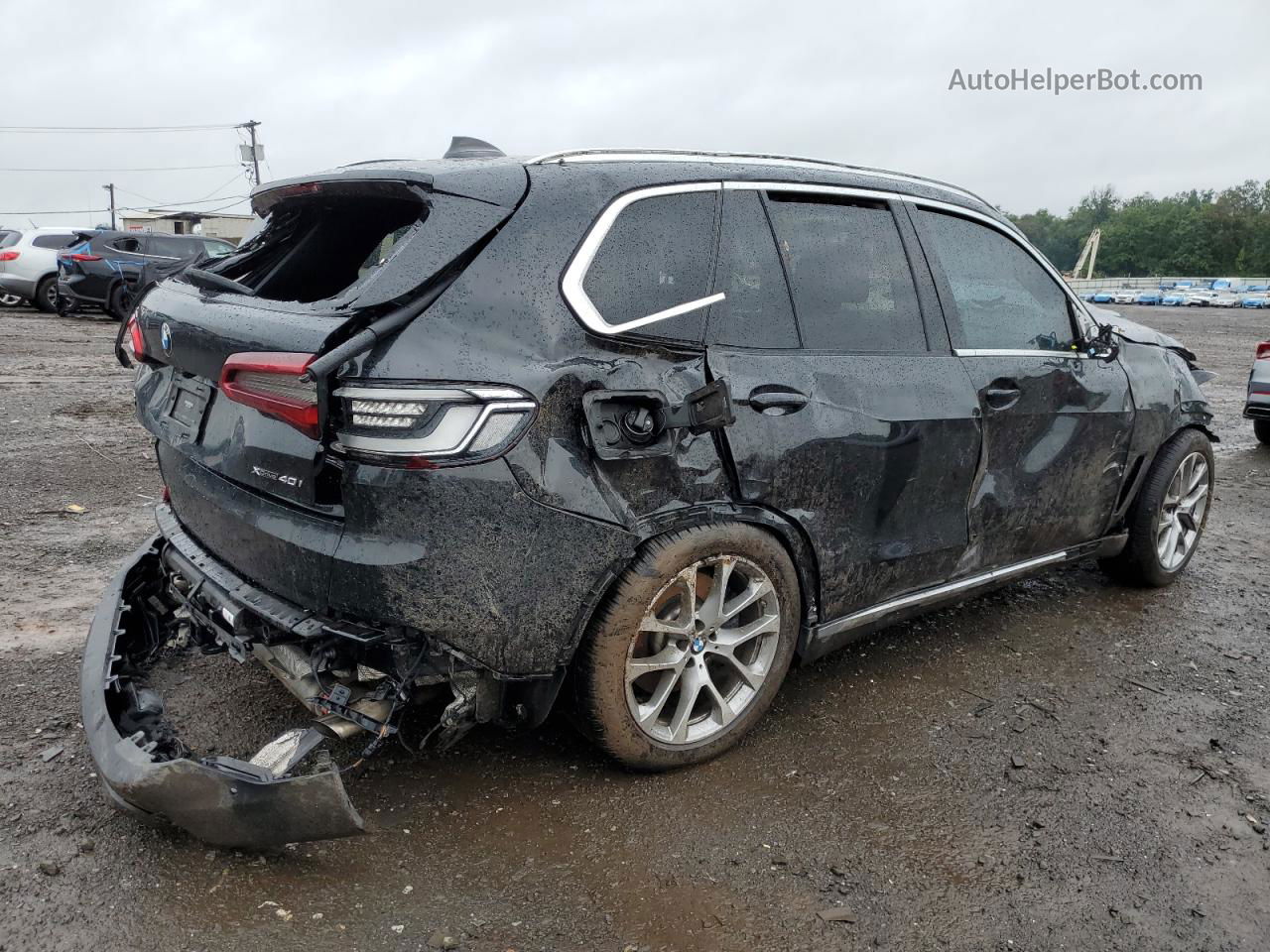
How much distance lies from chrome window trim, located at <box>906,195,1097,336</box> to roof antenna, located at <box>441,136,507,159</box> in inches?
59.2

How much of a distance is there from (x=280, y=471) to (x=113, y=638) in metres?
0.91

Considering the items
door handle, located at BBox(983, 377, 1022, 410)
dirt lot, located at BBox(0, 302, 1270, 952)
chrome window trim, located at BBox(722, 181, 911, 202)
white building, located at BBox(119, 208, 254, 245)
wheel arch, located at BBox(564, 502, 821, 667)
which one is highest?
white building, located at BBox(119, 208, 254, 245)

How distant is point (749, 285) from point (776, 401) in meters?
0.37

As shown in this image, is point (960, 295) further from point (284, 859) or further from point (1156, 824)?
point (284, 859)

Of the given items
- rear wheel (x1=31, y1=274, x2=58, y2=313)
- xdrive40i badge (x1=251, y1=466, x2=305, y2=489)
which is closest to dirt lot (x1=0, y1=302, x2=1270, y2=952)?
xdrive40i badge (x1=251, y1=466, x2=305, y2=489)

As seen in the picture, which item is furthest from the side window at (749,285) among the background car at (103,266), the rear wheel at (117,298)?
the rear wheel at (117,298)

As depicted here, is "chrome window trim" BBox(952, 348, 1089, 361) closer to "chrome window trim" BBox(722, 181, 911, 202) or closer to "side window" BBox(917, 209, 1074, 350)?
"side window" BBox(917, 209, 1074, 350)

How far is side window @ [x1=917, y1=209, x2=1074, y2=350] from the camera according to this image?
3.57 m

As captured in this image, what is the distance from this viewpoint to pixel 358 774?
2916mm

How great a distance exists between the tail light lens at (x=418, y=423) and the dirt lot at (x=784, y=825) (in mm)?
1094

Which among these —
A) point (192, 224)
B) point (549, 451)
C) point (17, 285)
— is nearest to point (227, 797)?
point (549, 451)

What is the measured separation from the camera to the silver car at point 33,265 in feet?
60.7

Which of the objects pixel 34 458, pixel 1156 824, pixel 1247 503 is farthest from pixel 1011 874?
pixel 34 458

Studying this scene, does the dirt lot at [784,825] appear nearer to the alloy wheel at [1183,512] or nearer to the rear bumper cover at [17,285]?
the alloy wheel at [1183,512]
